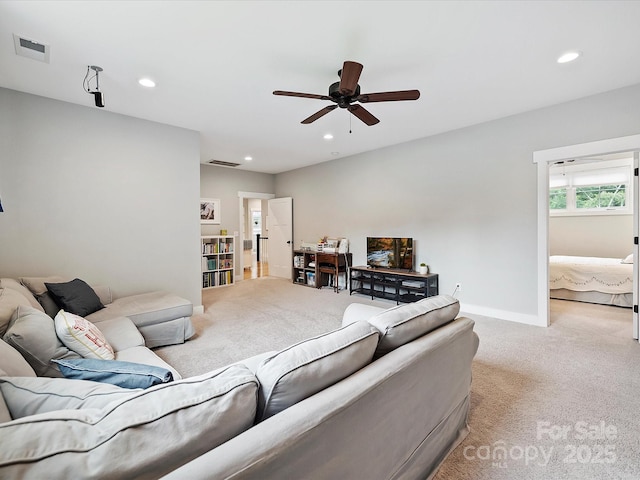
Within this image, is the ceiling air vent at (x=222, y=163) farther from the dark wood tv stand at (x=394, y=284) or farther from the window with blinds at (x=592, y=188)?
the window with blinds at (x=592, y=188)

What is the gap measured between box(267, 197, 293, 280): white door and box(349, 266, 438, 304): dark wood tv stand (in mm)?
2335

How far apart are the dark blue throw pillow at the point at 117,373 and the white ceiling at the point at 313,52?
218 centimetres

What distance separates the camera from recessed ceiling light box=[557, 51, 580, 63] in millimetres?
2492

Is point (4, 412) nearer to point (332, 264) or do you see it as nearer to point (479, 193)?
point (479, 193)

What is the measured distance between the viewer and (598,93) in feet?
10.8

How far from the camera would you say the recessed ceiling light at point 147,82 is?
2.89 meters

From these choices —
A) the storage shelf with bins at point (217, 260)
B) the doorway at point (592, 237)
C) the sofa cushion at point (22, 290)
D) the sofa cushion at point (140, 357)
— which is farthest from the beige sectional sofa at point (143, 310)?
the doorway at point (592, 237)

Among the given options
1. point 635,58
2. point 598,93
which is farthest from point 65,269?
point 598,93

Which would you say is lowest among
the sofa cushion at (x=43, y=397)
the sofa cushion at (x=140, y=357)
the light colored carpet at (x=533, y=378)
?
the light colored carpet at (x=533, y=378)

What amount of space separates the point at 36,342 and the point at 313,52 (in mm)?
2730

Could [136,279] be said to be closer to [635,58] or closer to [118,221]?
[118,221]

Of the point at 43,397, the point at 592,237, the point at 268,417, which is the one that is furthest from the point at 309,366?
the point at 592,237

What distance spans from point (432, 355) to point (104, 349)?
2006mm

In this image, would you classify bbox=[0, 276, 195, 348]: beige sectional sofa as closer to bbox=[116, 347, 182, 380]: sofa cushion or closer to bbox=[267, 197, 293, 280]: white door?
bbox=[116, 347, 182, 380]: sofa cushion
